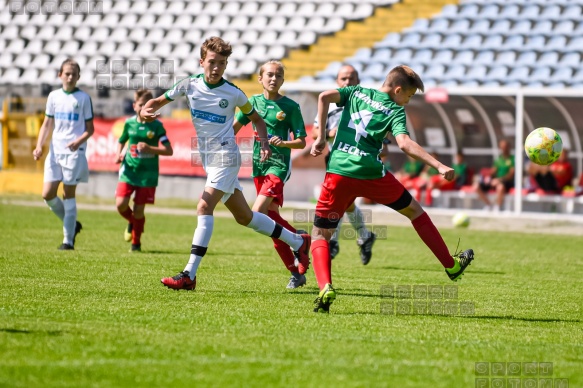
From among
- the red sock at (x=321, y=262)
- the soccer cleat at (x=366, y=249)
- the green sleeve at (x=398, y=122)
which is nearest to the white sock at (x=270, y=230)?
the red sock at (x=321, y=262)

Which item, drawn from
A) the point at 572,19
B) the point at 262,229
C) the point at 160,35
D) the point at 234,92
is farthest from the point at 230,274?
the point at 160,35

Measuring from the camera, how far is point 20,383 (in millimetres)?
4918

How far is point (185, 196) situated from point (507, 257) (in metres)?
11.9

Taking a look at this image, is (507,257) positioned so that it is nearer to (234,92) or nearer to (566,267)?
(566,267)

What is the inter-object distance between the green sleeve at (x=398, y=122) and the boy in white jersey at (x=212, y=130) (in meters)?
1.64

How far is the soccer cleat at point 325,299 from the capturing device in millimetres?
7438

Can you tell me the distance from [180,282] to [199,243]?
0.42m

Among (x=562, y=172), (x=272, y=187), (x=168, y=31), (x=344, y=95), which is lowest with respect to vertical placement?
(x=272, y=187)

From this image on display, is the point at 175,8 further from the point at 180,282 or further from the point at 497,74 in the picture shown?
the point at 180,282

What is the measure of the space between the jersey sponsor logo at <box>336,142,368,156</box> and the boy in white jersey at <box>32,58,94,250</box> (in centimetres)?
543

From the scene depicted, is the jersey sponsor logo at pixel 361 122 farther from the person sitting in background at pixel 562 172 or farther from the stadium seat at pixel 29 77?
the stadium seat at pixel 29 77

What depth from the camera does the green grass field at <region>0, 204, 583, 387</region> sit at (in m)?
5.34

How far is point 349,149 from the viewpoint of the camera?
7695mm

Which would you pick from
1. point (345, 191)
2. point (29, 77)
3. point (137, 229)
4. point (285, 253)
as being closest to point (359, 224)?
point (285, 253)
